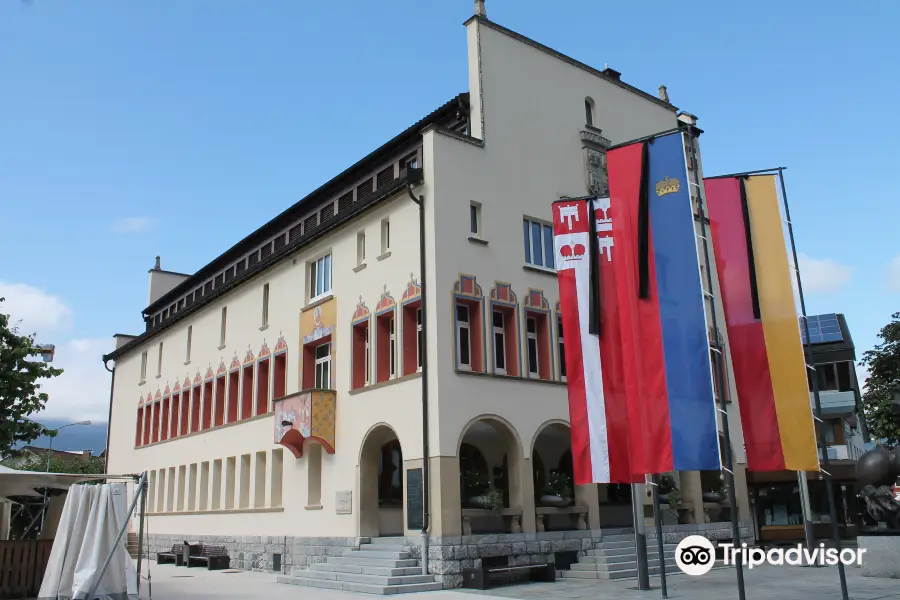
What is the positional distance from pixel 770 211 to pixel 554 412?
9.48m

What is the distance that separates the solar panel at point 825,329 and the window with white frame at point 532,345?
3293 cm

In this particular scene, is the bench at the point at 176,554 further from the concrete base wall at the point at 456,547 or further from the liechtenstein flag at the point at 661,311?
the liechtenstein flag at the point at 661,311

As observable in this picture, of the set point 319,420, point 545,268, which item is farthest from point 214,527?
point 545,268

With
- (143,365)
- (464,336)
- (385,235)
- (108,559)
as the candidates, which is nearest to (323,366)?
(385,235)

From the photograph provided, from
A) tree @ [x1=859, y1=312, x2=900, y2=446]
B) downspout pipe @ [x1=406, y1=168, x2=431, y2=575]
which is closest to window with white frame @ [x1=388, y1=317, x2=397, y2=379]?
downspout pipe @ [x1=406, y1=168, x2=431, y2=575]

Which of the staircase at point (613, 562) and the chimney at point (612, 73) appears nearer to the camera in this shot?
the staircase at point (613, 562)

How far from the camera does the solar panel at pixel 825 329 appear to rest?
51000mm

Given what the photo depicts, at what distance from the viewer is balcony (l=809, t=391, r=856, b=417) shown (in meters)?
45.4

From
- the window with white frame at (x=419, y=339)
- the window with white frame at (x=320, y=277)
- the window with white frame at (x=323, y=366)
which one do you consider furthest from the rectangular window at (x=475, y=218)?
the window with white frame at (x=323, y=366)

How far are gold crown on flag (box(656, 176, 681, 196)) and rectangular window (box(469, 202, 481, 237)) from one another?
26.7 feet

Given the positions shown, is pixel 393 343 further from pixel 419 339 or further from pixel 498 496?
pixel 498 496

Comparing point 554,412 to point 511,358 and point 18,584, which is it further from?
point 18,584

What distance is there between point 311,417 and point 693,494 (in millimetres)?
11936

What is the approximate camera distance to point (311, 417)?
23.2m
